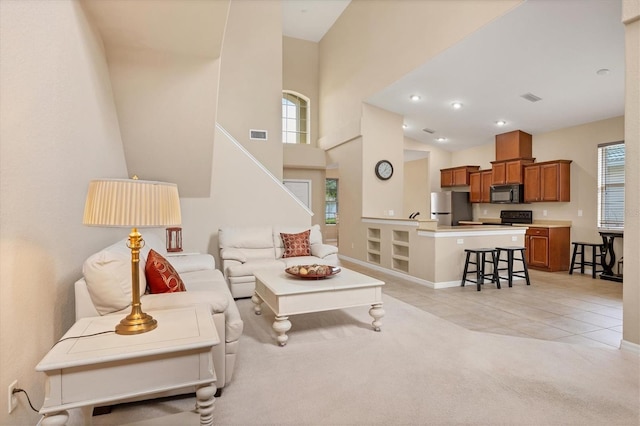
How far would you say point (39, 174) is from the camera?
175 cm

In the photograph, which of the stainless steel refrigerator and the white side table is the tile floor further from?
the white side table

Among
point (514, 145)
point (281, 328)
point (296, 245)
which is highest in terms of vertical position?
point (514, 145)

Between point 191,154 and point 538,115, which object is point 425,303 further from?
point 538,115

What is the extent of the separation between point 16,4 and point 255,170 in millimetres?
4108

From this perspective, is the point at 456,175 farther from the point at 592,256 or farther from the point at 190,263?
the point at 190,263

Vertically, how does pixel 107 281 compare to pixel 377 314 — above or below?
above

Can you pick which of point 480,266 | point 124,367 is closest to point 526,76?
point 480,266

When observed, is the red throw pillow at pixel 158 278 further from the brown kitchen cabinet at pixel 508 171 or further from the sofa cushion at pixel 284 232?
the brown kitchen cabinet at pixel 508 171

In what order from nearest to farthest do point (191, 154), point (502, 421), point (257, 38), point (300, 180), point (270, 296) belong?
1. point (502, 421)
2. point (270, 296)
3. point (191, 154)
4. point (257, 38)
5. point (300, 180)

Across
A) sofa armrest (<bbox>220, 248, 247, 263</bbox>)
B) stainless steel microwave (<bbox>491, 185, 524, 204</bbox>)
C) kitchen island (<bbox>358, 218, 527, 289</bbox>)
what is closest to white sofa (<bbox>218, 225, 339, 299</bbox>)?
sofa armrest (<bbox>220, 248, 247, 263</bbox>)

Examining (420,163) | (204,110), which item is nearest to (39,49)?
(204,110)

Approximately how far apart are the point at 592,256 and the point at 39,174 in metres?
7.36

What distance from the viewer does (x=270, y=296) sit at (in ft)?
10.4

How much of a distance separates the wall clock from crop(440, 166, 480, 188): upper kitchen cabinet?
224 centimetres
